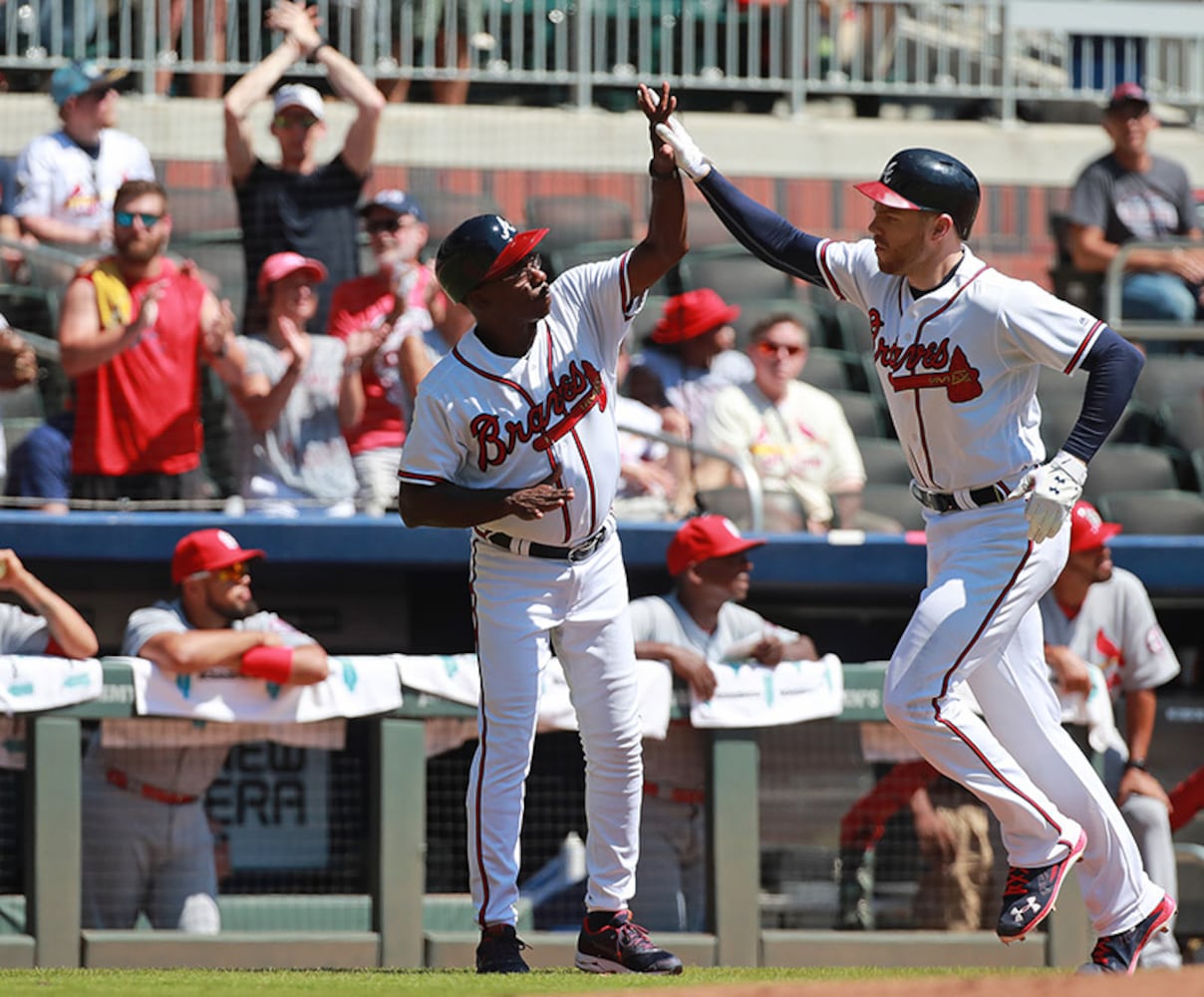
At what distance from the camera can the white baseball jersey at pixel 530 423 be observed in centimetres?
491

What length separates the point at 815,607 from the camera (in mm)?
7859

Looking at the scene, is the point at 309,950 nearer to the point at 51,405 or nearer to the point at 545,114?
the point at 51,405

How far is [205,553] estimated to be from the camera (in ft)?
21.8

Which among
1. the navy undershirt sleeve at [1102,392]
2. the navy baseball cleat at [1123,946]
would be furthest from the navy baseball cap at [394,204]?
the navy baseball cleat at [1123,946]

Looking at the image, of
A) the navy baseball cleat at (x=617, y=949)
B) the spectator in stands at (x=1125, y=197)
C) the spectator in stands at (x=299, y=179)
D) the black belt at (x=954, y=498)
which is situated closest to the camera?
the black belt at (x=954, y=498)

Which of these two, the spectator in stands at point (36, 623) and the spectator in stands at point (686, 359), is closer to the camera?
the spectator in stands at point (36, 623)

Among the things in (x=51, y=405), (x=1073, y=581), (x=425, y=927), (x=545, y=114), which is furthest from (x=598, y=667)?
(x=545, y=114)

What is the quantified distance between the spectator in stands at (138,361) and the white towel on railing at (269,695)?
39.0 inches

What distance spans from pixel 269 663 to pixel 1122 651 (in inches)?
111

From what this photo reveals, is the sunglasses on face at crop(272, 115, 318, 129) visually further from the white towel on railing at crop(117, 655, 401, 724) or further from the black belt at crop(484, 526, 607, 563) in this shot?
the black belt at crop(484, 526, 607, 563)

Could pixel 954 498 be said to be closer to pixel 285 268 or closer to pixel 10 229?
pixel 285 268

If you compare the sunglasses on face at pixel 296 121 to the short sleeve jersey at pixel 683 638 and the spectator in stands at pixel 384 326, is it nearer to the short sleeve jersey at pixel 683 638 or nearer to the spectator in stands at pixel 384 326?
the spectator in stands at pixel 384 326

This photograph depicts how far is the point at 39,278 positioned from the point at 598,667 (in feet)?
12.7

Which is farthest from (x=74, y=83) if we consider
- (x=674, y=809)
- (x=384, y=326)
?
(x=674, y=809)
